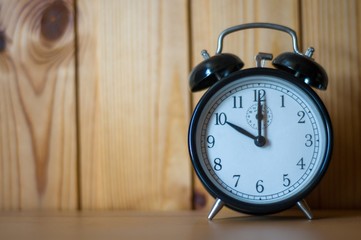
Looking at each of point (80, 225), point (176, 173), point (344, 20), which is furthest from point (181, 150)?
point (344, 20)

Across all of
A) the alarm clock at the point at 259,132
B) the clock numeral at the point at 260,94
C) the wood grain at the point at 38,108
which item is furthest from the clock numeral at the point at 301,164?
the wood grain at the point at 38,108

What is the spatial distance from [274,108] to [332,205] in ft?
0.83

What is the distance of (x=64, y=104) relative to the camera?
1.05 meters

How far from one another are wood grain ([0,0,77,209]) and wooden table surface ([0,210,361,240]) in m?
0.09

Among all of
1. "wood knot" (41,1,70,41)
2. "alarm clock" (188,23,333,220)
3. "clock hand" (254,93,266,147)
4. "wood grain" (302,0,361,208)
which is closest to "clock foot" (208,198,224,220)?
"alarm clock" (188,23,333,220)

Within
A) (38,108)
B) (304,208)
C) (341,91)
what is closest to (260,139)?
(304,208)

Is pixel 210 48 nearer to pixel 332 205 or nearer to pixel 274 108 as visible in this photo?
pixel 274 108

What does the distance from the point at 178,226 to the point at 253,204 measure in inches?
4.7

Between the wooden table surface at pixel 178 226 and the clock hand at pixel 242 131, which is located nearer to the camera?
the wooden table surface at pixel 178 226

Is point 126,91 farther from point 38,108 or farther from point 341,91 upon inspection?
point 341,91

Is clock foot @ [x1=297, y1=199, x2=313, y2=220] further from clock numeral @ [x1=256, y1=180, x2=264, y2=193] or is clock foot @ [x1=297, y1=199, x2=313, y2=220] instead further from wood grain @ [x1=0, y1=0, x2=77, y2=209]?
wood grain @ [x1=0, y1=0, x2=77, y2=209]

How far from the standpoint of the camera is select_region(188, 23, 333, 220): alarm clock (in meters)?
0.83

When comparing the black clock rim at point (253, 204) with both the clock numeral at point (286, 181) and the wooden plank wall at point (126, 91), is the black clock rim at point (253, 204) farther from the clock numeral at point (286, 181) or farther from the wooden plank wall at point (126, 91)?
the wooden plank wall at point (126, 91)

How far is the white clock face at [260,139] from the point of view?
838 mm
